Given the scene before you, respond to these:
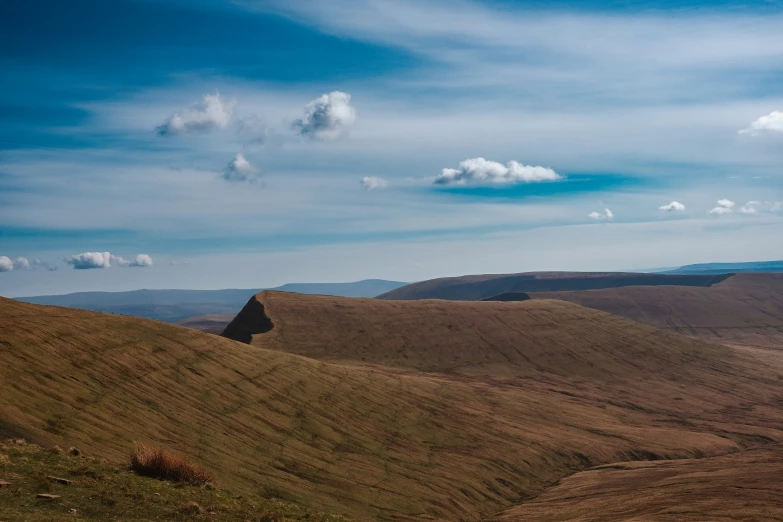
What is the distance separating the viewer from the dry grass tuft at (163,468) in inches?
1371

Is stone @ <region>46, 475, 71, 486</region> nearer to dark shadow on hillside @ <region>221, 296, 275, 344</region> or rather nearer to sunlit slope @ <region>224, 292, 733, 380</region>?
sunlit slope @ <region>224, 292, 733, 380</region>

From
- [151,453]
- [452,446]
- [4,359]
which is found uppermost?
[4,359]

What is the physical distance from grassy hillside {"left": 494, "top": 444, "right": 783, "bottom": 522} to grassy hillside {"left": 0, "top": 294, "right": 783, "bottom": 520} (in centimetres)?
708

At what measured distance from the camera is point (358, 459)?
70.6m

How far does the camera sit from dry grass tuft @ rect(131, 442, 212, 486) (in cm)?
3481

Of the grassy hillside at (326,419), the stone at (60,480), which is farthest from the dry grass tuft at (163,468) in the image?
the grassy hillside at (326,419)

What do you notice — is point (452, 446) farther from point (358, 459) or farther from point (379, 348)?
point (379, 348)

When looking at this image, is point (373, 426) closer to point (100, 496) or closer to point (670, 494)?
point (670, 494)

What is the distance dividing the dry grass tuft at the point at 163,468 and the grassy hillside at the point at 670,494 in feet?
112

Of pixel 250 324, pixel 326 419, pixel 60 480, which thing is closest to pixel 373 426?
pixel 326 419

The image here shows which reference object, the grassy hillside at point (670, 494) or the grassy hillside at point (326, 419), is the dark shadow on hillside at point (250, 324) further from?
the grassy hillside at point (670, 494)

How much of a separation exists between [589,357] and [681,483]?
364 ft

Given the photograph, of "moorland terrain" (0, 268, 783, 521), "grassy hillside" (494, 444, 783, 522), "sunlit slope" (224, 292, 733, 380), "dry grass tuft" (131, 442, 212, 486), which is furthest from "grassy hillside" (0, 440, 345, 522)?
"sunlit slope" (224, 292, 733, 380)

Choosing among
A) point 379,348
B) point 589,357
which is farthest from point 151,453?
point 589,357
